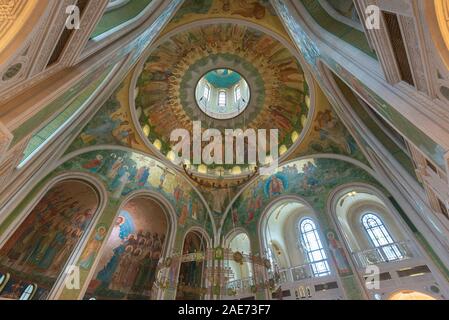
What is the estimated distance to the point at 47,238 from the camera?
357 inches

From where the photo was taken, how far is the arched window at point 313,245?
11248mm

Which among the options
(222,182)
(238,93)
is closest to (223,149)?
(222,182)

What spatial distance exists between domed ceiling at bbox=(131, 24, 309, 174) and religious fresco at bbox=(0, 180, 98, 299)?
4236 mm

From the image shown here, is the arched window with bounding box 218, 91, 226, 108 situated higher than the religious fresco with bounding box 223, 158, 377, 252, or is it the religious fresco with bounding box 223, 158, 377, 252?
the arched window with bounding box 218, 91, 226, 108

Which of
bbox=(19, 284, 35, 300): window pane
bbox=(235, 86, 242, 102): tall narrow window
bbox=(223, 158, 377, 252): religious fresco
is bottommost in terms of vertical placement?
bbox=(19, 284, 35, 300): window pane

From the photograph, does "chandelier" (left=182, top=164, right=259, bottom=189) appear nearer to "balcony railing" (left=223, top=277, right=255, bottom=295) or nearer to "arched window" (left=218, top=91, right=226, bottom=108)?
"balcony railing" (left=223, top=277, right=255, bottom=295)

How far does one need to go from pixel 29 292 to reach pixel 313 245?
41.4 ft

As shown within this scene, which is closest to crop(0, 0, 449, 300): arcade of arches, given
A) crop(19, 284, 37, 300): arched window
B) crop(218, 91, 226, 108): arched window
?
crop(19, 284, 37, 300): arched window

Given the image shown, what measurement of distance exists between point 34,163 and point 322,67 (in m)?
9.35

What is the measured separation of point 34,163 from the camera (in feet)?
21.0

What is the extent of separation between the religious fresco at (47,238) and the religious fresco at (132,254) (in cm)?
165

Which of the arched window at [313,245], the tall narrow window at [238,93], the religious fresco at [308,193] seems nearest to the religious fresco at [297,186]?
the religious fresco at [308,193]

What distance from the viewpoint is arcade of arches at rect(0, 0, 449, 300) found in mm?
3752

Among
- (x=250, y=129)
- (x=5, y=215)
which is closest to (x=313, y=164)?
(x=250, y=129)
